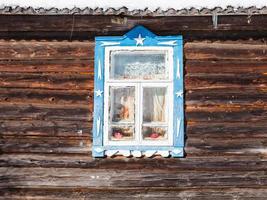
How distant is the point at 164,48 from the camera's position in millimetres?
7312

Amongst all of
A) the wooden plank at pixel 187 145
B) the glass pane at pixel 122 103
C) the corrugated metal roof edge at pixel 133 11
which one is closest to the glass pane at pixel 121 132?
the glass pane at pixel 122 103

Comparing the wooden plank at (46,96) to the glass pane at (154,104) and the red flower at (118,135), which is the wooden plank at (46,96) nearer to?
the red flower at (118,135)

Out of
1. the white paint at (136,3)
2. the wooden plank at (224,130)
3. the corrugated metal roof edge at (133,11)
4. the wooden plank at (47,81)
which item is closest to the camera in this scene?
the corrugated metal roof edge at (133,11)

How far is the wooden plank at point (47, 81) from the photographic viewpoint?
24.2 ft

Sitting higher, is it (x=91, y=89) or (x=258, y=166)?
(x=91, y=89)

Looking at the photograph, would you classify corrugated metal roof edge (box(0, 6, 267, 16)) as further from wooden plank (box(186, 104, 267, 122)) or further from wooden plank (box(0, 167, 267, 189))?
wooden plank (box(0, 167, 267, 189))

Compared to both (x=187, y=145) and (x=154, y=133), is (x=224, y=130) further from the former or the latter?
(x=154, y=133)

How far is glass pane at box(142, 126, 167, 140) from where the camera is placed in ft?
23.9

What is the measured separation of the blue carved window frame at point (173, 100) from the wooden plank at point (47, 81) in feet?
0.62

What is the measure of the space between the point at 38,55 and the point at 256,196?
3.34 meters

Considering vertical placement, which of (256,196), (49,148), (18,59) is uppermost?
(18,59)

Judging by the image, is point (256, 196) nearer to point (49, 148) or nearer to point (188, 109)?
point (188, 109)

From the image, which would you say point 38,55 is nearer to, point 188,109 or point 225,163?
point 188,109

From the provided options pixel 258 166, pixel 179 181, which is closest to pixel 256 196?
pixel 258 166
